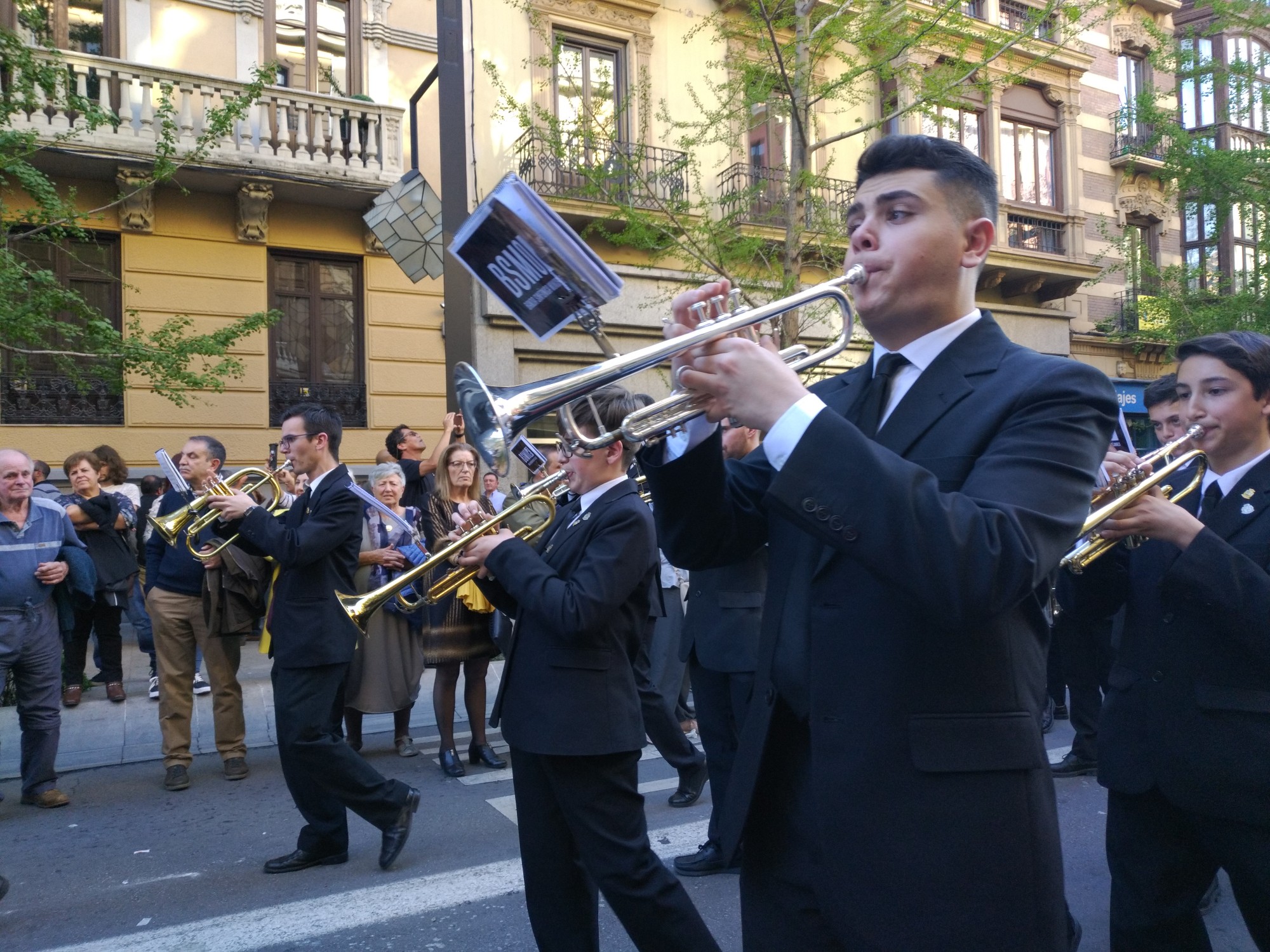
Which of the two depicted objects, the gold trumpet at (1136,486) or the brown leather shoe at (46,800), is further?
the brown leather shoe at (46,800)

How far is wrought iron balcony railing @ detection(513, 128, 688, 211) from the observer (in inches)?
428

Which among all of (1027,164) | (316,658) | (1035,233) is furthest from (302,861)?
(1027,164)

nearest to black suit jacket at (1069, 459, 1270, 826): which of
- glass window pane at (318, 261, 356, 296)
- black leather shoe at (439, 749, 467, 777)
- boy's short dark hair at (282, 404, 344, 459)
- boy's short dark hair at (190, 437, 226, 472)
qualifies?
boy's short dark hair at (282, 404, 344, 459)

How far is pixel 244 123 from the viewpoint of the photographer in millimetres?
11906

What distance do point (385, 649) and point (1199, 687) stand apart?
5116 mm

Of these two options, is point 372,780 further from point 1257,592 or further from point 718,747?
point 1257,592

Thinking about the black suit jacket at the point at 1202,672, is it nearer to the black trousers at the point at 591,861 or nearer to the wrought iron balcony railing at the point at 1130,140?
the black trousers at the point at 591,861

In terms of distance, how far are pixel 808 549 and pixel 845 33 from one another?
9532mm

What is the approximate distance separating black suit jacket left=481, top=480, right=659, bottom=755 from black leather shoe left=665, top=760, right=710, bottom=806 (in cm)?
226

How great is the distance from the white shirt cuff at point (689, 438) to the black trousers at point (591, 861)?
1.41 metres

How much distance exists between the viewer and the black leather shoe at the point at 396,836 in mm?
4566

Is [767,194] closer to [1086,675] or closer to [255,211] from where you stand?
[255,211]

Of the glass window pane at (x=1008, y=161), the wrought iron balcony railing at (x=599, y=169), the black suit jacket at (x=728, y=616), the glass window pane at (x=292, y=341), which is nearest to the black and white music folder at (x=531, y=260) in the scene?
the black suit jacket at (x=728, y=616)

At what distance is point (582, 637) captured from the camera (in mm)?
3188
